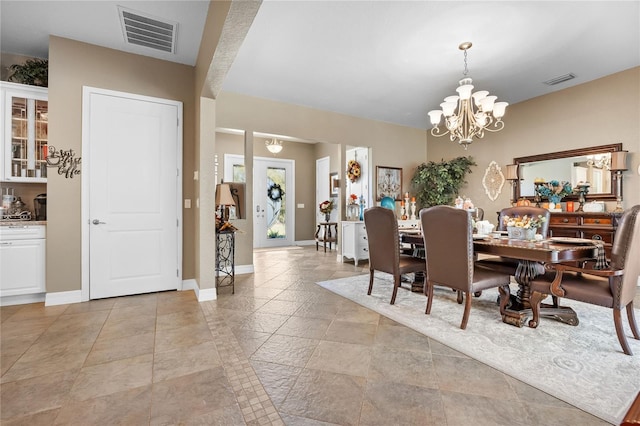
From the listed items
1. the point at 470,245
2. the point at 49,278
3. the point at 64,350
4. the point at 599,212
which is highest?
the point at 599,212

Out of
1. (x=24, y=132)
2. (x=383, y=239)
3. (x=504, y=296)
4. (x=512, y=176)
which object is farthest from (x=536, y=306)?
(x=24, y=132)

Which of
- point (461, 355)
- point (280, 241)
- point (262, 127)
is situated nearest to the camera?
point (461, 355)

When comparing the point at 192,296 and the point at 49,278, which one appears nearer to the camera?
the point at 49,278

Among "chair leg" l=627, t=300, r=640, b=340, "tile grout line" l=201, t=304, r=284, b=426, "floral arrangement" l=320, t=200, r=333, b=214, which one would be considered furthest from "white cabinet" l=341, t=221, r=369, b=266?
"chair leg" l=627, t=300, r=640, b=340

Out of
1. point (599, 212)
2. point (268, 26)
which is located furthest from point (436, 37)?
point (599, 212)

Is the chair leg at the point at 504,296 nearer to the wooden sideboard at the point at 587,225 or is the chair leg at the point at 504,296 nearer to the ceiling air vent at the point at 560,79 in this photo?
the wooden sideboard at the point at 587,225

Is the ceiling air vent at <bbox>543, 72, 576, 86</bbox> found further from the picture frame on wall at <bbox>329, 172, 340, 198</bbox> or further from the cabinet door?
the cabinet door

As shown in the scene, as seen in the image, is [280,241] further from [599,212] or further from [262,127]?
[599,212]

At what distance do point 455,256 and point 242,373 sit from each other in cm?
191

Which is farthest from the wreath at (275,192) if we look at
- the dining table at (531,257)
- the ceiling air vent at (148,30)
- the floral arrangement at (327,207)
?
the dining table at (531,257)

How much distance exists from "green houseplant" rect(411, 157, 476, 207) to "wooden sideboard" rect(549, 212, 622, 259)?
186 centimetres

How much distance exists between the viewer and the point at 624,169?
3.88 m

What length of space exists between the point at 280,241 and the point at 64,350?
19.5 feet

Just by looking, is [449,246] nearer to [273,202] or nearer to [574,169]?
[574,169]
